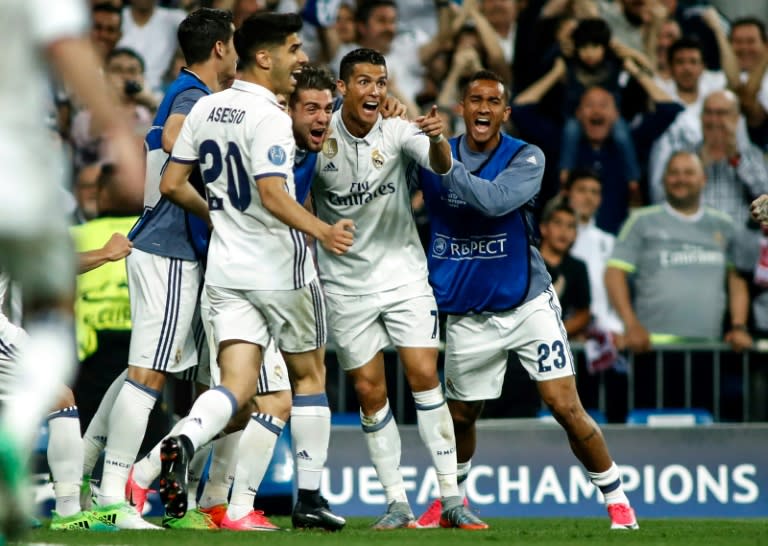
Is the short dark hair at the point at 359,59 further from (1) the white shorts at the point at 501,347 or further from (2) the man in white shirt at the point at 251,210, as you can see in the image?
(1) the white shorts at the point at 501,347

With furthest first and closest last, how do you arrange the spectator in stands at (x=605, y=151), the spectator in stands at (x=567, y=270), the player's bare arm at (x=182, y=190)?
1. the spectator in stands at (x=605, y=151)
2. the spectator in stands at (x=567, y=270)
3. the player's bare arm at (x=182, y=190)

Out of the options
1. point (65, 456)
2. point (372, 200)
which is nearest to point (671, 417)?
point (372, 200)

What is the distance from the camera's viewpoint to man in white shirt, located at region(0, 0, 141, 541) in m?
4.25

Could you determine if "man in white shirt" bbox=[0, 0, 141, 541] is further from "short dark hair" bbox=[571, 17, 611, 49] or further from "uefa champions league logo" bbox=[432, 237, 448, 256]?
"short dark hair" bbox=[571, 17, 611, 49]

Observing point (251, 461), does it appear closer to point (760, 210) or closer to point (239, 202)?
point (239, 202)

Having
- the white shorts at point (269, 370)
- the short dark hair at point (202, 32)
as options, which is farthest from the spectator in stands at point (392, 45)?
the white shorts at point (269, 370)

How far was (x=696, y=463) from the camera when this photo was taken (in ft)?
35.1

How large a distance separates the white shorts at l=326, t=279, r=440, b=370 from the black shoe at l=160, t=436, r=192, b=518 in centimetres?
195

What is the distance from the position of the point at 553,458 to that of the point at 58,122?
5175mm

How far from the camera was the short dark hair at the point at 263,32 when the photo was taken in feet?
23.2

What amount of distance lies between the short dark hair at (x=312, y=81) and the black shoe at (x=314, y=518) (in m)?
2.27

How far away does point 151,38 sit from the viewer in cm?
1266

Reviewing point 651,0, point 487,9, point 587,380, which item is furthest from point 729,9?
point 587,380

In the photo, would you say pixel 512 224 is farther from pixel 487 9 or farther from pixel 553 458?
pixel 487 9
